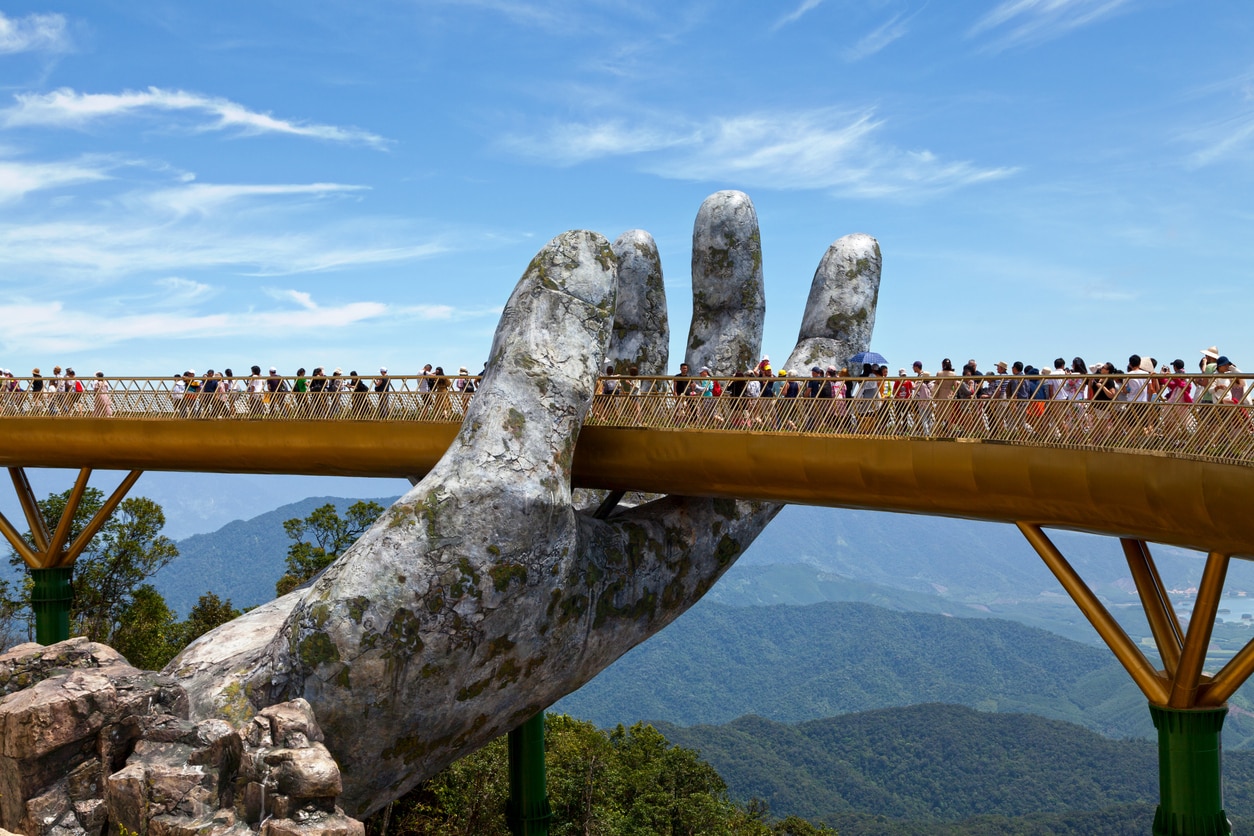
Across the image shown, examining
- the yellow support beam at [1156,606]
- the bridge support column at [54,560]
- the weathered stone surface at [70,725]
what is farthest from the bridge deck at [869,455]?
the weathered stone surface at [70,725]

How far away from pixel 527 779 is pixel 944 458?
14325 millimetres

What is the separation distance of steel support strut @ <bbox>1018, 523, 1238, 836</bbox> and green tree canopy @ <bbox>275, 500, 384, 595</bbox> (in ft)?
117

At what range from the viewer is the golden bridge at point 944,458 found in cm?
1571

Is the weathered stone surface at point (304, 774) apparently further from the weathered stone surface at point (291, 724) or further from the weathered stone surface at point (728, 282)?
the weathered stone surface at point (728, 282)

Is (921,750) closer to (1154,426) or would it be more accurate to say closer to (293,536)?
(293,536)

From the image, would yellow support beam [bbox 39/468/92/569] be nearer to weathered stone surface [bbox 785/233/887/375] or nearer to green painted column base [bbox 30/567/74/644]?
green painted column base [bbox 30/567/74/644]

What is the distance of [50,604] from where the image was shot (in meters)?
33.1

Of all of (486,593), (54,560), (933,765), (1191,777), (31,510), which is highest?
(31,510)

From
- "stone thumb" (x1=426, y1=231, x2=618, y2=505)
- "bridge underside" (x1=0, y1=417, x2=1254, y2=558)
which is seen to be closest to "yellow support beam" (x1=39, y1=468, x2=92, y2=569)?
"bridge underside" (x1=0, y1=417, x2=1254, y2=558)

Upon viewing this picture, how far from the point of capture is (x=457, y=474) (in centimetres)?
2052

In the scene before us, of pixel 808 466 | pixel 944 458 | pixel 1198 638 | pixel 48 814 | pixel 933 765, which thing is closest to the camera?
pixel 1198 638

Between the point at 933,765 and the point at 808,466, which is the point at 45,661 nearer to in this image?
the point at 808,466

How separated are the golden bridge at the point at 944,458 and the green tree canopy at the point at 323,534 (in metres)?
21.2

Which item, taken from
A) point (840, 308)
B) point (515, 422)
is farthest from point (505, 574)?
point (840, 308)
